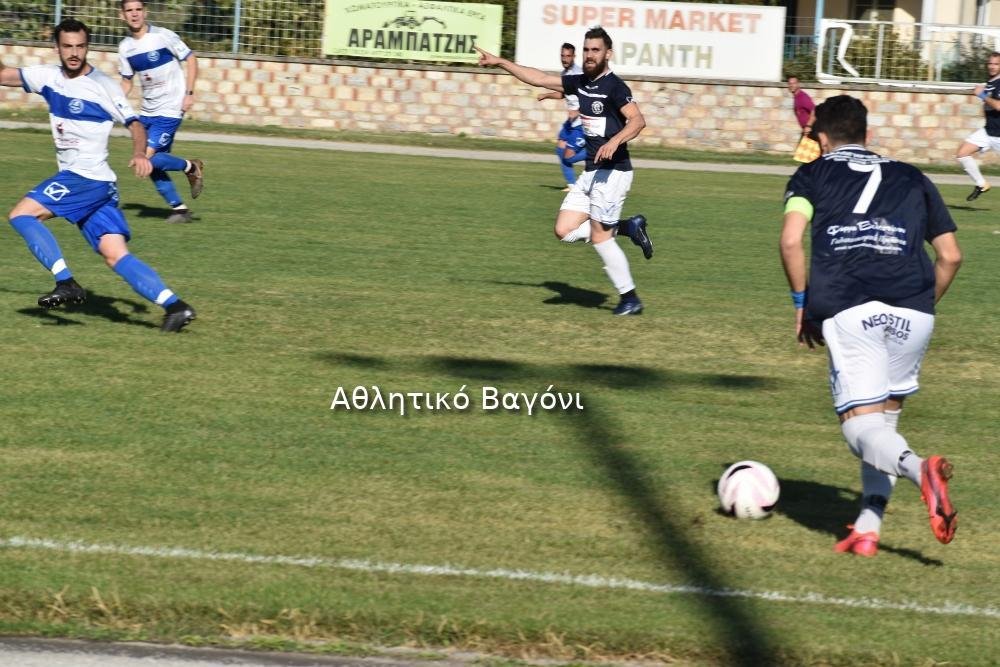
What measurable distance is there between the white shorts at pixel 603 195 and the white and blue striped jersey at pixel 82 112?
3.73 meters

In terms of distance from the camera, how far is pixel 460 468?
729 centimetres

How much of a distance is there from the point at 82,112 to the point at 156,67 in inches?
261

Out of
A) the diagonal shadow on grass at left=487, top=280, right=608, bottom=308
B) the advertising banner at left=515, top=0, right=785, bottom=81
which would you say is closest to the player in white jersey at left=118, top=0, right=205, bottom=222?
the diagonal shadow on grass at left=487, top=280, right=608, bottom=308

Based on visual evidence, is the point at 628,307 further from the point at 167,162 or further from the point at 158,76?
the point at 158,76

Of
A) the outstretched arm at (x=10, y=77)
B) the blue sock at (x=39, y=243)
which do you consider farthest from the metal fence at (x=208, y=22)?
the blue sock at (x=39, y=243)

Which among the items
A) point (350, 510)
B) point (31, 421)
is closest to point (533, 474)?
point (350, 510)

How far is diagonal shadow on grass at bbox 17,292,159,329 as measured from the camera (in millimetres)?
10531

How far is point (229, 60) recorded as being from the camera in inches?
1197

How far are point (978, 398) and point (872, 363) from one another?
12.4ft

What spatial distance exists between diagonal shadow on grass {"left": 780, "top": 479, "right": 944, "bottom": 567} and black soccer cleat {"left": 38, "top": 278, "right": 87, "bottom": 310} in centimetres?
528

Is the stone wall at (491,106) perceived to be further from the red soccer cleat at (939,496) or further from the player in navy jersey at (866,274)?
the red soccer cleat at (939,496)

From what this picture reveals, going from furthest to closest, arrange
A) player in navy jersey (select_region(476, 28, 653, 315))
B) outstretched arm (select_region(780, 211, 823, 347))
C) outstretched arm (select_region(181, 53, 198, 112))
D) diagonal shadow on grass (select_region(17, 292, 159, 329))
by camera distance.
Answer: outstretched arm (select_region(181, 53, 198, 112)) → player in navy jersey (select_region(476, 28, 653, 315)) → diagonal shadow on grass (select_region(17, 292, 159, 329)) → outstretched arm (select_region(780, 211, 823, 347))

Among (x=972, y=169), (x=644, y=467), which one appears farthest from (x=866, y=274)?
(x=972, y=169)

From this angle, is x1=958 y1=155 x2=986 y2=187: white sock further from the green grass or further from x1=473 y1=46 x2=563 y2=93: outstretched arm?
x1=473 y1=46 x2=563 y2=93: outstretched arm
